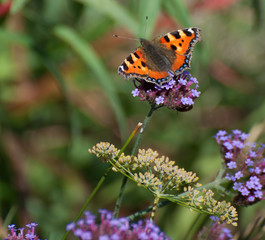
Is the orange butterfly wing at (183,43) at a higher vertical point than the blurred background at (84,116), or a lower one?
lower

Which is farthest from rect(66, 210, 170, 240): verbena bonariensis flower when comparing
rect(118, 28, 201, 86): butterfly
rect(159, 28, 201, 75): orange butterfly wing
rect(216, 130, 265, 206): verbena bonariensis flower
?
rect(159, 28, 201, 75): orange butterfly wing

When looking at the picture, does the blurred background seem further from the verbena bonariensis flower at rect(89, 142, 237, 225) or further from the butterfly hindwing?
the verbena bonariensis flower at rect(89, 142, 237, 225)

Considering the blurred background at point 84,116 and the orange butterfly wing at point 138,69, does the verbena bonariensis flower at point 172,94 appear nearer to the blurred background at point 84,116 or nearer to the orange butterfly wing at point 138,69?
the orange butterfly wing at point 138,69

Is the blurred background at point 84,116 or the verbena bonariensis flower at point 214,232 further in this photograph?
the blurred background at point 84,116

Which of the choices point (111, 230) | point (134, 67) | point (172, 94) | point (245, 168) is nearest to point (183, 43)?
point (134, 67)

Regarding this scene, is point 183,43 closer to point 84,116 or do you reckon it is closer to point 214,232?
point 214,232

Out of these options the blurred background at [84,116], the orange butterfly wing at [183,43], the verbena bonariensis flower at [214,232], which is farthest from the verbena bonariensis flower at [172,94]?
the blurred background at [84,116]
